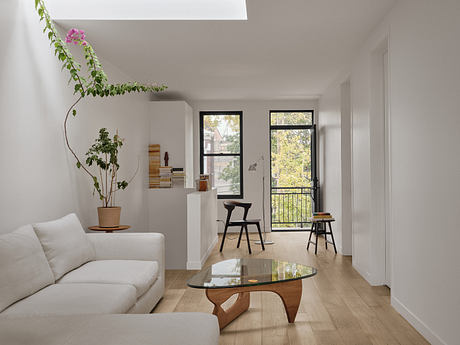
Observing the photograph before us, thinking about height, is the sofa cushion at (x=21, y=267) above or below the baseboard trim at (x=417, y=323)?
above

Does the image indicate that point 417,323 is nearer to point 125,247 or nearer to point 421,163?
point 421,163

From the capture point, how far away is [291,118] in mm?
8398

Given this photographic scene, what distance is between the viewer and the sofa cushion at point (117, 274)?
9.68ft

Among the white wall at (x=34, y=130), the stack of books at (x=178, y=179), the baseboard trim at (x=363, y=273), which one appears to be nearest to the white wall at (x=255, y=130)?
the stack of books at (x=178, y=179)

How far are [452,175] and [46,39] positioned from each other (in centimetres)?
337

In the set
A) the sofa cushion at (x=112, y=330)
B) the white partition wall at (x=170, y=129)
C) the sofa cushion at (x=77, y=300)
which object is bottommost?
the sofa cushion at (x=77, y=300)

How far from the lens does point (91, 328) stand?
1.83 metres

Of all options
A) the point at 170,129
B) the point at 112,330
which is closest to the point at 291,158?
the point at 170,129

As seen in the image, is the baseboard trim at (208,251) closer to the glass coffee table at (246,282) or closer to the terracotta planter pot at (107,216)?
the terracotta planter pot at (107,216)

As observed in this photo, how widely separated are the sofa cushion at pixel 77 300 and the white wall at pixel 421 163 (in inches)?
Answer: 78.7

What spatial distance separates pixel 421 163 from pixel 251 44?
2.40 meters

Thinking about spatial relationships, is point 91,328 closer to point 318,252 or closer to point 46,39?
point 46,39

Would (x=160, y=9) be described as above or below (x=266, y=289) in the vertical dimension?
above

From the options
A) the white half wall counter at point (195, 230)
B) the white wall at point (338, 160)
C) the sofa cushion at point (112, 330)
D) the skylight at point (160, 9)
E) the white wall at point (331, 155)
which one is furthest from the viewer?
the white wall at point (331, 155)
